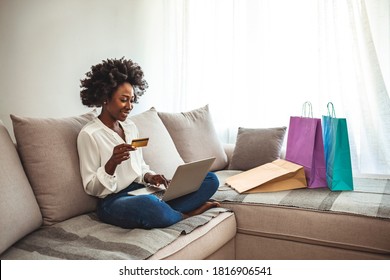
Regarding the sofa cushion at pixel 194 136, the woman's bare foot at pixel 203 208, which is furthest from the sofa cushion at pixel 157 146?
the woman's bare foot at pixel 203 208

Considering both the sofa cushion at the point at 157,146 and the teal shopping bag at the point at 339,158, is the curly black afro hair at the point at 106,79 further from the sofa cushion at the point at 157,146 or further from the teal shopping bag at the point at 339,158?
the teal shopping bag at the point at 339,158

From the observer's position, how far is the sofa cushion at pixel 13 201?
4.32 ft

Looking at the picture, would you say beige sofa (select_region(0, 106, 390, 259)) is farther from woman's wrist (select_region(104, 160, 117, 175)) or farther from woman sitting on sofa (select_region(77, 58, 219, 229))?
woman's wrist (select_region(104, 160, 117, 175))

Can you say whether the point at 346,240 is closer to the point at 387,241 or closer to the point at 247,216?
the point at 387,241

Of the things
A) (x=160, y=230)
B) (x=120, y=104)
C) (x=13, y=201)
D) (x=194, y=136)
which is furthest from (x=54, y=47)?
(x=160, y=230)

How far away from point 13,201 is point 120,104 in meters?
0.61

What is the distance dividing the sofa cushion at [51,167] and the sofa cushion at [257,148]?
3.80 ft

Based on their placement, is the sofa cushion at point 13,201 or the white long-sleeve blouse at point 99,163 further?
the white long-sleeve blouse at point 99,163

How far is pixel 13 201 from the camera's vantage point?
137 cm

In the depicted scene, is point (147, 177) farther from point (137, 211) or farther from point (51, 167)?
point (51, 167)

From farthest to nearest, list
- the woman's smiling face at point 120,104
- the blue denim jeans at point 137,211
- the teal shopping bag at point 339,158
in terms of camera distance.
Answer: the teal shopping bag at point 339,158
the woman's smiling face at point 120,104
the blue denim jeans at point 137,211
